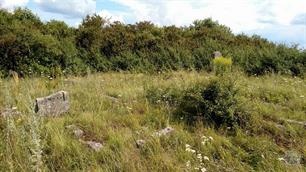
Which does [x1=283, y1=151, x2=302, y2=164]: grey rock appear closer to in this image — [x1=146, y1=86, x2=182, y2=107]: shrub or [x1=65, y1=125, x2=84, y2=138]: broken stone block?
[x1=146, y1=86, x2=182, y2=107]: shrub

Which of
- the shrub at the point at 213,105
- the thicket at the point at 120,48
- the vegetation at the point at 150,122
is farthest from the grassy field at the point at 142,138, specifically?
the thicket at the point at 120,48

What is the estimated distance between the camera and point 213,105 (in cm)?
617

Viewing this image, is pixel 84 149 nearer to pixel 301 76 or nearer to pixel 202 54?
pixel 301 76

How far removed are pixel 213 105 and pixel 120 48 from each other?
27.0 feet

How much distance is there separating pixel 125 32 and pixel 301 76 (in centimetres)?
632

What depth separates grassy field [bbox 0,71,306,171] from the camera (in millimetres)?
4662

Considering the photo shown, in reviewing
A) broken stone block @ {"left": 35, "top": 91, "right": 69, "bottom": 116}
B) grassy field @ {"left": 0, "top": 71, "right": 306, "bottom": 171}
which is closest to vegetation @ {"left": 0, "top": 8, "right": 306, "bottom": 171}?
grassy field @ {"left": 0, "top": 71, "right": 306, "bottom": 171}

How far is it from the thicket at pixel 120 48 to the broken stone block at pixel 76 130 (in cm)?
551

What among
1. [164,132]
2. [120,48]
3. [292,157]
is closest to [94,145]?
[164,132]

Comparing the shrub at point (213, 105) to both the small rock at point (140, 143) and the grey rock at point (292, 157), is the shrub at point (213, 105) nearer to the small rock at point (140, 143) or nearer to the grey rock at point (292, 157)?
the grey rock at point (292, 157)

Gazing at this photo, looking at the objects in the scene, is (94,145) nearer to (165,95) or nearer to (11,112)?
(11,112)

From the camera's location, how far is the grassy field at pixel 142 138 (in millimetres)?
4662

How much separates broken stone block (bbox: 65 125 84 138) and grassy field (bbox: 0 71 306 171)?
0.28 feet

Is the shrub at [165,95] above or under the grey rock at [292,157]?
above
